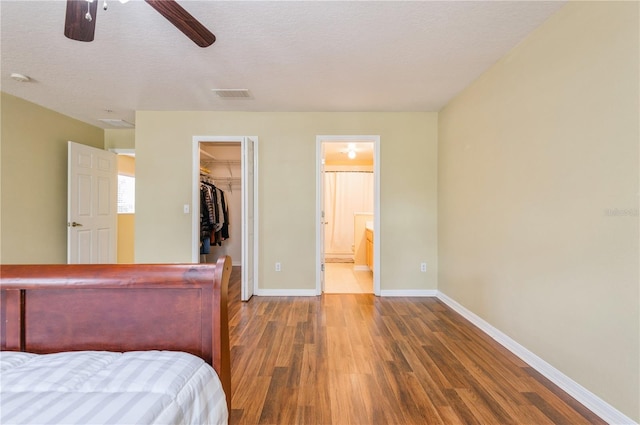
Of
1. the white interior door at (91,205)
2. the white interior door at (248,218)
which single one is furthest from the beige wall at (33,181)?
the white interior door at (248,218)

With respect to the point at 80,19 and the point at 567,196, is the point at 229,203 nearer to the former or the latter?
the point at 80,19

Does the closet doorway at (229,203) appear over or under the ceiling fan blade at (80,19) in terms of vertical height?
under

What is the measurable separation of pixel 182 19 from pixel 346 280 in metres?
3.82

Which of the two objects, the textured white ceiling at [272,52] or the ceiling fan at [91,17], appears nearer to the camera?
the ceiling fan at [91,17]

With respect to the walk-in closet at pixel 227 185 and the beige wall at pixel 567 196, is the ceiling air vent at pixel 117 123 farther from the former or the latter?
the beige wall at pixel 567 196

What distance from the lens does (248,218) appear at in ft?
11.2

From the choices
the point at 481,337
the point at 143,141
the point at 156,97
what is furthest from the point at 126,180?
the point at 481,337

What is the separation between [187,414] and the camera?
837 mm

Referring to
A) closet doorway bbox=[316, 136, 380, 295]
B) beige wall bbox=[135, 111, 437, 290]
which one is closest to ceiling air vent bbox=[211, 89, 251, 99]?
beige wall bbox=[135, 111, 437, 290]

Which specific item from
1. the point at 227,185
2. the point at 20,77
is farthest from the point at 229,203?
the point at 20,77

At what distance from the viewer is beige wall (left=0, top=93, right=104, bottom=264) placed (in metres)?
3.06

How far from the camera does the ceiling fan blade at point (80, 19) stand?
1288mm

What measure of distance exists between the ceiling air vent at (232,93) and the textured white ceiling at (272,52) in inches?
3.5

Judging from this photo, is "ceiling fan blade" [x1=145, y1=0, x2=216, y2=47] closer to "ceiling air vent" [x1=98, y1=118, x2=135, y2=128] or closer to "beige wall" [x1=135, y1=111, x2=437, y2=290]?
"beige wall" [x1=135, y1=111, x2=437, y2=290]
